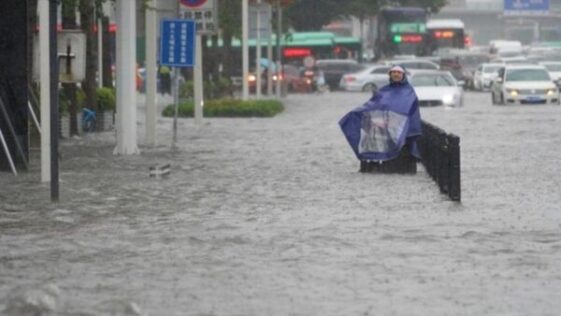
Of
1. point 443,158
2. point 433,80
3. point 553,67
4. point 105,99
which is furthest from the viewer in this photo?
point 553,67

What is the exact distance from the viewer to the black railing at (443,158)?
802 inches

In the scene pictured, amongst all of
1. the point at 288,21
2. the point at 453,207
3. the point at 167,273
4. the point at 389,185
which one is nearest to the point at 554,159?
the point at 389,185

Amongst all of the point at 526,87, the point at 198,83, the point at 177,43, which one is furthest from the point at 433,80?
the point at 177,43

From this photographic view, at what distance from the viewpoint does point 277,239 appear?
54.0 ft

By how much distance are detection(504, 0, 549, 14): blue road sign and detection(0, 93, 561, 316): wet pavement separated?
88.2 m

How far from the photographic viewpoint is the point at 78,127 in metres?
37.1

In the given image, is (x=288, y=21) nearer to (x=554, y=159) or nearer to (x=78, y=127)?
(x=78, y=127)

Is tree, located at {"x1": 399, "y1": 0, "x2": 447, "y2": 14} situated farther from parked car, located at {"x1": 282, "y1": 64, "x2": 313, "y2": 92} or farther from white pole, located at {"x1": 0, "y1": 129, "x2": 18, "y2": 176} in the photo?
white pole, located at {"x1": 0, "y1": 129, "x2": 18, "y2": 176}

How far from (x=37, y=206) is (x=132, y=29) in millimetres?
9971

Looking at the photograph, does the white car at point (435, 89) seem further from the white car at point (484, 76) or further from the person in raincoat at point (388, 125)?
the person in raincoat at point (388, 125)

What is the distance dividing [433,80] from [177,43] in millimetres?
27041

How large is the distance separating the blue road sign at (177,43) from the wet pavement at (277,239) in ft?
9.18

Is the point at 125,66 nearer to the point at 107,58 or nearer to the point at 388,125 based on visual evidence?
the point at 388,125

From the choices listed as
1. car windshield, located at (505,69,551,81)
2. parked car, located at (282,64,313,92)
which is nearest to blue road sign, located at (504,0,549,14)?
parked car, located at (282,64,313,92)
